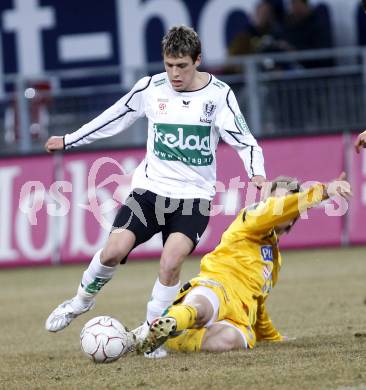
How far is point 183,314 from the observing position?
6727 mm

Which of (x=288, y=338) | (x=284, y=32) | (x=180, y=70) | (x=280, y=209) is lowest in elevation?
(x=288, y=338)

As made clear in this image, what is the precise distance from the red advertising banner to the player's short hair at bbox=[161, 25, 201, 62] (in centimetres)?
717

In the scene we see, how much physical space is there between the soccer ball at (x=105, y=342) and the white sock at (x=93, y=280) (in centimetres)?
70

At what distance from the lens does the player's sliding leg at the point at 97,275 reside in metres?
7.45

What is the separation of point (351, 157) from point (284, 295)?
175 inches

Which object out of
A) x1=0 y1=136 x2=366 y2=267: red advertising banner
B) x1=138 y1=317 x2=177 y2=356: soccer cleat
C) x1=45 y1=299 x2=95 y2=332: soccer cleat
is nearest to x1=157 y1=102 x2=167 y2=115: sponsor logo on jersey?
x1=45 y1=299 x2=95 y2=332: soccer cleat

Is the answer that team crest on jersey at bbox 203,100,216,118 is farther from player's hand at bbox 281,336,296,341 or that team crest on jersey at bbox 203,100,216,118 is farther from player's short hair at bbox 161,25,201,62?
player's hand at bbox 281,336,296,341

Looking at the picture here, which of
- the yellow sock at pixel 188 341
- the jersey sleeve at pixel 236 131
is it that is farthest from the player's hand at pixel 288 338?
the jersey sleeve at pixel 236 131

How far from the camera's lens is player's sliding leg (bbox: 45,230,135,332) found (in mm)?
7453

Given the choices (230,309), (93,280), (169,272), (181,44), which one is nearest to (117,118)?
(181,44)

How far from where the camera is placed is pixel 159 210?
7625 millimetres

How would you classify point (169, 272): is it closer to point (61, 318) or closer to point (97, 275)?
point (97, 275)

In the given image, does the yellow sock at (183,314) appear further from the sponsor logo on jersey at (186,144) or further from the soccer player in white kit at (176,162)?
the sponsor logo on jersey at (186,144)

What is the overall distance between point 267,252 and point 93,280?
1220 mm
